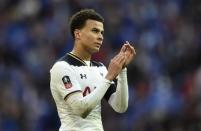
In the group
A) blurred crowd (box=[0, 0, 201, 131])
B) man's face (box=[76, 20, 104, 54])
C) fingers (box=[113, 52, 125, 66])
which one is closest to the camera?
fingers (box=[113, 52, 125, 66])

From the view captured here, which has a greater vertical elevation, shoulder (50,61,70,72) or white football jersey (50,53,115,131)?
shoulder (50,61,70,72)

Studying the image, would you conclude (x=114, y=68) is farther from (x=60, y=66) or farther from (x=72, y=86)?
(x=60, y=66)

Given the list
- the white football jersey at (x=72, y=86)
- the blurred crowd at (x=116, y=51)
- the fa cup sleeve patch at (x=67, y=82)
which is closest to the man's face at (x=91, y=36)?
the white football jersey at (x=72, y=86)

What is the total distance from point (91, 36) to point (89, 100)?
73 centimetres

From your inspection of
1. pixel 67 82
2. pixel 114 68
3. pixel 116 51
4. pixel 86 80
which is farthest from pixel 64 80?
pixel 116 51

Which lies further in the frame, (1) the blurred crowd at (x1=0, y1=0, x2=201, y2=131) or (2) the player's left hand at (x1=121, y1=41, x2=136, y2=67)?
(1) the blurred crowd at (x1=0, y1=0, x2=201, y2=131)

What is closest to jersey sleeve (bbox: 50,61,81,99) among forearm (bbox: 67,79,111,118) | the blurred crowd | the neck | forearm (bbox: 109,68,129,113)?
forearm (bbox: 67,79,111,118)

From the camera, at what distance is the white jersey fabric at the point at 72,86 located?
818cm

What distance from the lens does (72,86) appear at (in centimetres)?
813

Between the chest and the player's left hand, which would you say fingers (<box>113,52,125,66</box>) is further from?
the chest

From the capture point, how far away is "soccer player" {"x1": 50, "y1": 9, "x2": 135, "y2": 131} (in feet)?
26.3

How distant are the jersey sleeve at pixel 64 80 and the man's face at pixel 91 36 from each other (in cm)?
29

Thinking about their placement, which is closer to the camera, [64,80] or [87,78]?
[64,80]

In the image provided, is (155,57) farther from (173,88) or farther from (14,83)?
(14,83)
